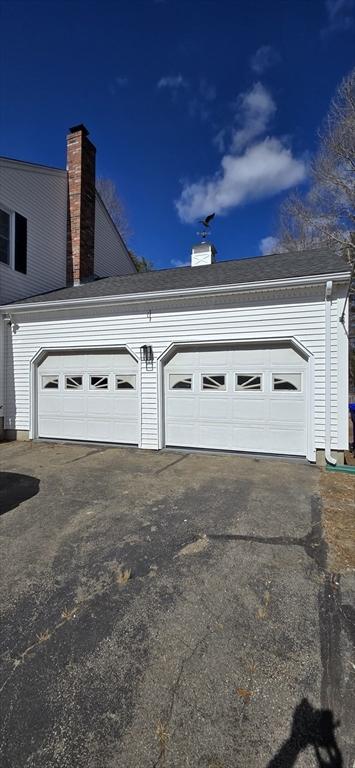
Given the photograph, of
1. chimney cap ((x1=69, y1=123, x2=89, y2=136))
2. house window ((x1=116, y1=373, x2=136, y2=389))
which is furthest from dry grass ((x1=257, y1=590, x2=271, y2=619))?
chimney cap ((x1=69, y1=123, x2=89, y2=136))

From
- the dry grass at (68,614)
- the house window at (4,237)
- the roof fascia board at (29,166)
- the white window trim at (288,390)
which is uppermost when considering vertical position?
the roof fascia board at (29,166)

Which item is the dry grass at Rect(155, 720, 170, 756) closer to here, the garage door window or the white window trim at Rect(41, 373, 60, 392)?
the garage door window

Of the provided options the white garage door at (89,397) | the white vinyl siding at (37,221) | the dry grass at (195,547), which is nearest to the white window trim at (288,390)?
the white garage door at (89,397)

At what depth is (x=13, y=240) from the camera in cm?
936

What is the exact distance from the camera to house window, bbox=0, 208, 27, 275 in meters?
9.17

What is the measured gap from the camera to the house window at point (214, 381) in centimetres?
697

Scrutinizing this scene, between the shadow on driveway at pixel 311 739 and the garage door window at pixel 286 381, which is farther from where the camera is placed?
the garage door window at pixel 286 381

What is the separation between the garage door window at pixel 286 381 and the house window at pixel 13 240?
776 cm

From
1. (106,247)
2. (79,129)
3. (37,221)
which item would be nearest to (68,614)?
(37,221)

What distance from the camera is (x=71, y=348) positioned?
8117mm

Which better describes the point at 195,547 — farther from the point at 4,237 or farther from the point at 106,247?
the point at 106,247

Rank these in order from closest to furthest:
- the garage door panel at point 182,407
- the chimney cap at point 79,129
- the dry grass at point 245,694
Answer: the dry grass at point 245,694, the garage door panel at point 182,407, the chimney cap at point 79,129

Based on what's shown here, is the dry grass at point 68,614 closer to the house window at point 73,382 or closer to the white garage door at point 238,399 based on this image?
the white garage door at point 238,399

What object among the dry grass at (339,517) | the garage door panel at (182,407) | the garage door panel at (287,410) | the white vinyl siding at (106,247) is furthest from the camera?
the white vinyl siding at (106,247)
